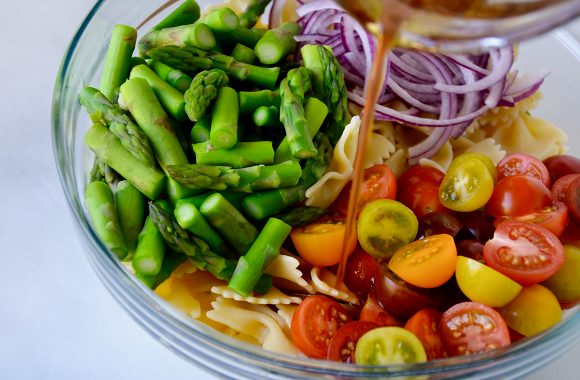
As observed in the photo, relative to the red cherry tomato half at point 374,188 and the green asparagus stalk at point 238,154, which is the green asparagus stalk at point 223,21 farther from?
the red cherry tomato half at point 374,188

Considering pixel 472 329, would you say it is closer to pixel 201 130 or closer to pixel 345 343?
pixel 345 343

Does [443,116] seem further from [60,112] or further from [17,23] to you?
[17,23]

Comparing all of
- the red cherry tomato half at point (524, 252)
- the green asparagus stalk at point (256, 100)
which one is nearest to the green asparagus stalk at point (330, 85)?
the green asparagus stalk at point (256, 100)

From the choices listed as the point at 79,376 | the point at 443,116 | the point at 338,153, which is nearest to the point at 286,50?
the point at 338,153

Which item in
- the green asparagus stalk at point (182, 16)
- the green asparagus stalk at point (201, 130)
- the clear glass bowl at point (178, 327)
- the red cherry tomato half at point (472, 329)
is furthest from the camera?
the green asparagus stalk at point (182, 16)

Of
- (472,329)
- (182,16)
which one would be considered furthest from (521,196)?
(182,16)
